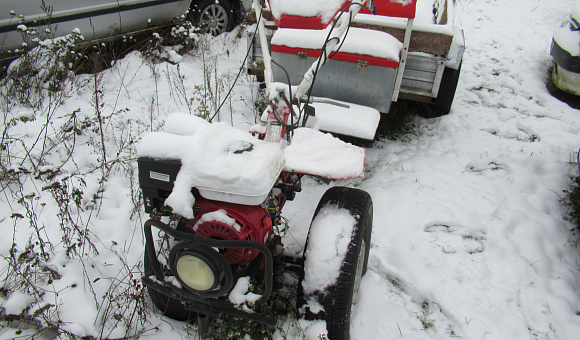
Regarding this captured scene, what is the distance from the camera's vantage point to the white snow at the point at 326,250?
190cm

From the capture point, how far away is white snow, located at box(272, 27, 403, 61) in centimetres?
333

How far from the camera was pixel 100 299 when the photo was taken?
2424 mm

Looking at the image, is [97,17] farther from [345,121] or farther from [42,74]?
[345,121]

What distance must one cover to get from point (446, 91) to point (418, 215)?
1.77 m

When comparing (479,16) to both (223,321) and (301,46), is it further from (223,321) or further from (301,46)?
(223,321)

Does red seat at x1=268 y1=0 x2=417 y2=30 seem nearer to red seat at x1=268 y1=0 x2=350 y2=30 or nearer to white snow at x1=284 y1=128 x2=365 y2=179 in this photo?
red seat at x1=268 y1=0 x2=350 y2=30

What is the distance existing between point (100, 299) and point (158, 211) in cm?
91

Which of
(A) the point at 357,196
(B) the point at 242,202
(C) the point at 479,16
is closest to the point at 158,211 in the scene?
(B) the point at 242,202

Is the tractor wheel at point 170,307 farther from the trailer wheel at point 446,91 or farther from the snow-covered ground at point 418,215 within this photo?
the trailer wheel at point 446,91

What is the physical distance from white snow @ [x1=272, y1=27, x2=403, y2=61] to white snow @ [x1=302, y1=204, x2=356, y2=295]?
1.82m

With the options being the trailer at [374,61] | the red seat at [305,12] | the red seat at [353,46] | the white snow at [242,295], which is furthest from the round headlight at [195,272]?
the red seat at [353,46]

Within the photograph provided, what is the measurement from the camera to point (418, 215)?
3.29 m

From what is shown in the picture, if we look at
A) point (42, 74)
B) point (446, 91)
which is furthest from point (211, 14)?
point (446, 91)

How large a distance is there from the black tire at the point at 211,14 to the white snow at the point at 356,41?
244cm
